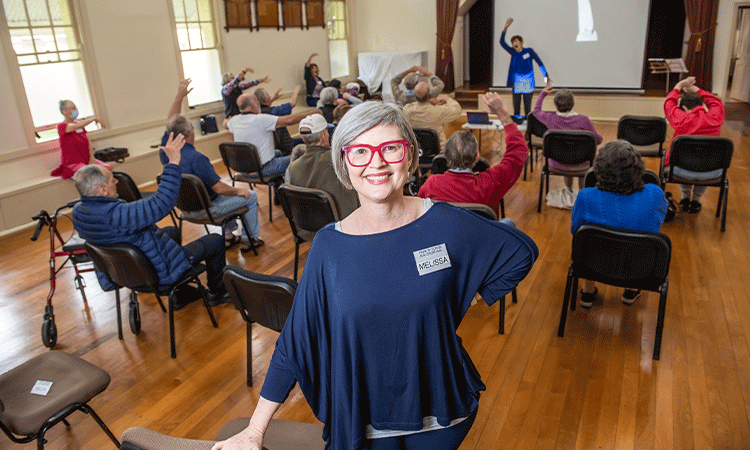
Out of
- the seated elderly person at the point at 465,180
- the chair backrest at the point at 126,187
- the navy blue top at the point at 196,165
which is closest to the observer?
the seated elderly person at the point at 465,180

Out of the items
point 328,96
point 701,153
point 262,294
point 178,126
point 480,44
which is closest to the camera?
point 262,294

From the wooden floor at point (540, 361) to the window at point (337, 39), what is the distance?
8147 mm

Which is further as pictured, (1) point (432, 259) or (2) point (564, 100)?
(2) point (564, 100)

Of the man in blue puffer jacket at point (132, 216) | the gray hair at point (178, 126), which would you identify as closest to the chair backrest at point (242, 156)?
the gray hair at point (178, 126)

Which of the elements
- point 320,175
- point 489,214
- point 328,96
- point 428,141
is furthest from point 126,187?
point 489,214

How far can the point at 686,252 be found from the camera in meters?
4.45

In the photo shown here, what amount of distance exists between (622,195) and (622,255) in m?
0.41

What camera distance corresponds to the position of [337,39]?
1180cm

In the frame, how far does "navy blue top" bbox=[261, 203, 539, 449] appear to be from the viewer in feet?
4.11

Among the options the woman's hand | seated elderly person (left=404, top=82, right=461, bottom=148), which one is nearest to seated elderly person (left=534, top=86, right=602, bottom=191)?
seated elderly person (left=404, top=82, right=461, bottom=148)

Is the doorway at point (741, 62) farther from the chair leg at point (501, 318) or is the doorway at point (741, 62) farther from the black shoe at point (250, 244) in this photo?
the black shoe at point (250, 244)

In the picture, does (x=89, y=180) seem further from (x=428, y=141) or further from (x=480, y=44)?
(x=480, y=44)

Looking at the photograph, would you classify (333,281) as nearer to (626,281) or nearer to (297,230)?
(626,281)

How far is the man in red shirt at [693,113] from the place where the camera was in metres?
5.00
